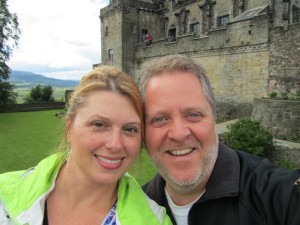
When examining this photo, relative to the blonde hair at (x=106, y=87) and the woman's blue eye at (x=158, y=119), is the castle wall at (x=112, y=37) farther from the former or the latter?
the woman's blue eye at (x=158, y=119)

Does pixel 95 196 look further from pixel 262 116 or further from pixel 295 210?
pixel 262 116

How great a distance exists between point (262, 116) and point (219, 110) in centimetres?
570

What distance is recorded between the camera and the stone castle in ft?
49.7

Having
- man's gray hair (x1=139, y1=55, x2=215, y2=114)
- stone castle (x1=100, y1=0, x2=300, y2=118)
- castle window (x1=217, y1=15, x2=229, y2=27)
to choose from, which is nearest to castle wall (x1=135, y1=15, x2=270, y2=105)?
stone castle (x1=100, y1=0, x2=300, y2=118)

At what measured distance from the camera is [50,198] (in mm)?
2572

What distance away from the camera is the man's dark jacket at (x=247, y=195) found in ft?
6.94

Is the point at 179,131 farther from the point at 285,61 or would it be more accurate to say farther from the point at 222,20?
the point at 222,20

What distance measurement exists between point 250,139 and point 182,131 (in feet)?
28.3

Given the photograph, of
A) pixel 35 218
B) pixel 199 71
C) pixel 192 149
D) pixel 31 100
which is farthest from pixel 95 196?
pixel 31 100

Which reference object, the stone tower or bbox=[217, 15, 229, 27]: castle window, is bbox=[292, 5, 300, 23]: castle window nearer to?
bbox=[217, 15, 229, 27]: castle window

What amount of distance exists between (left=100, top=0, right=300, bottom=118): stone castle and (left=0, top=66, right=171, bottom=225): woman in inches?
536

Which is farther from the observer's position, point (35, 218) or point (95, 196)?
point (95, 196)

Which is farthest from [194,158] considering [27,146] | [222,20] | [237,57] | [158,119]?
[222,20]

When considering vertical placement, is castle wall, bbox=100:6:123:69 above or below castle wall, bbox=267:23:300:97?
above
